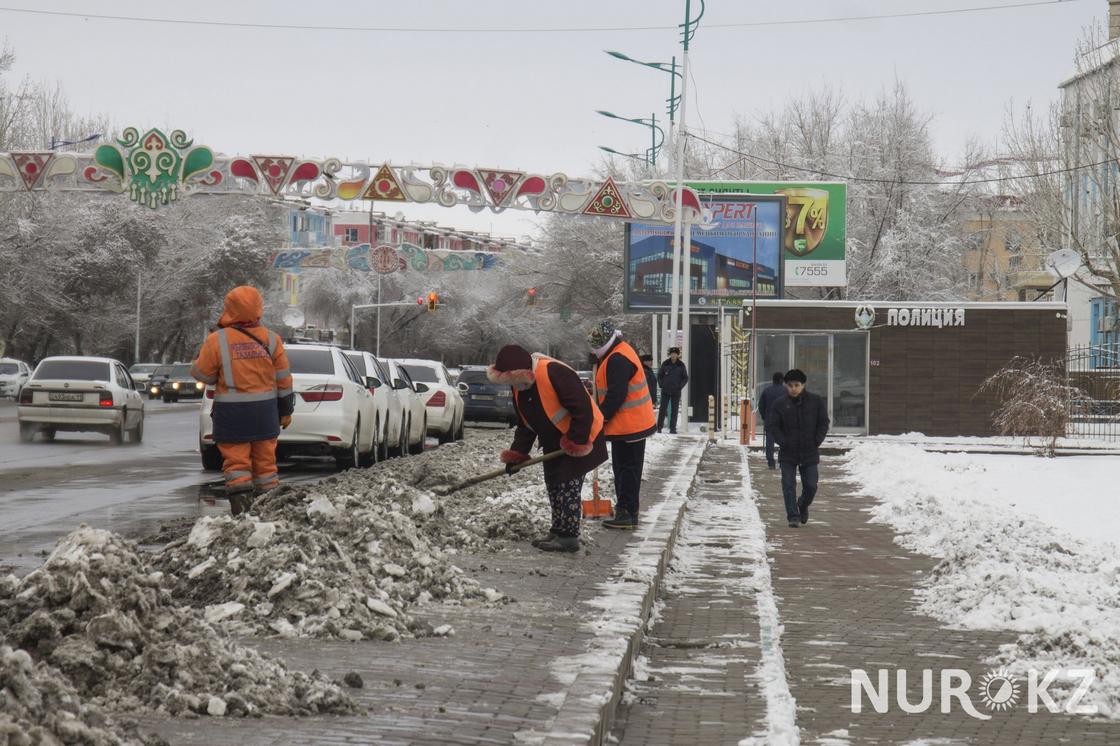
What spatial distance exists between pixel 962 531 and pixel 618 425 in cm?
322

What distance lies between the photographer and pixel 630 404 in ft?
39.7

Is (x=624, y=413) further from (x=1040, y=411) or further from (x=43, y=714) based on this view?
(x=1040, y=411)

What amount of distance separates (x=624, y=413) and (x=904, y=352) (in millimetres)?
26621

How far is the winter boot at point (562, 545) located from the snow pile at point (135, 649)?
4.50 m

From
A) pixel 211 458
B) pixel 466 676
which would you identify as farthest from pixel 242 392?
pixel 211 458

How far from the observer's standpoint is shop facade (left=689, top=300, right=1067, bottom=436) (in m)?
37.1

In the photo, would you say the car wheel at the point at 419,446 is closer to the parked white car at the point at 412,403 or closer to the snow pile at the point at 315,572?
the parked white car at the point at 412,403

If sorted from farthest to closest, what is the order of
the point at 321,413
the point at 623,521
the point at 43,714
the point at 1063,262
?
the point at 1063,262
the point at 321,413
the point at 623,521
the point at 43,714

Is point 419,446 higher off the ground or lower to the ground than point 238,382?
lower

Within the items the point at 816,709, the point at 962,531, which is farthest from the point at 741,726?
the point at 962,531

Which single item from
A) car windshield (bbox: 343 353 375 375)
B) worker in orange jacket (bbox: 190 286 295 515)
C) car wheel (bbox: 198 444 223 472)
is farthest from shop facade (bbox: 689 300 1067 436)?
worker in orange jacket (bbox: 190 286 295 515)

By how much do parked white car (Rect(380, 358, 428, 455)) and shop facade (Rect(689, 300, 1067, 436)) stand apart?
12.4 meters

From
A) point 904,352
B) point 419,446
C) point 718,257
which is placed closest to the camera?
point 419,446

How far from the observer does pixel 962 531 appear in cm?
1305
